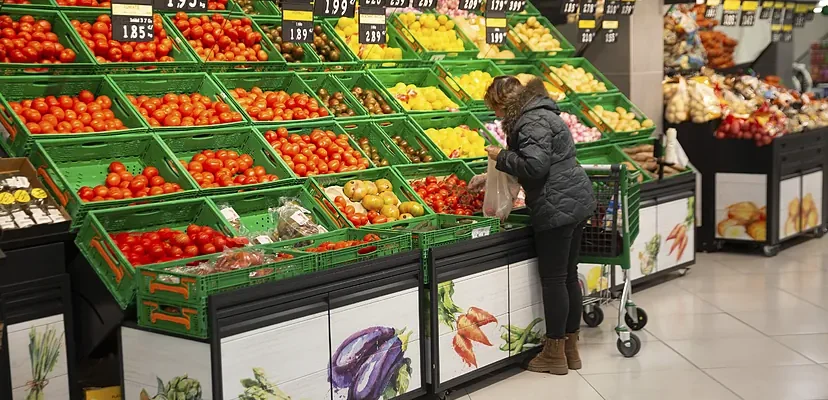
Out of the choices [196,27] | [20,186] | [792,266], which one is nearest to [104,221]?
[20,186]

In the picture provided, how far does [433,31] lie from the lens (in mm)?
7762

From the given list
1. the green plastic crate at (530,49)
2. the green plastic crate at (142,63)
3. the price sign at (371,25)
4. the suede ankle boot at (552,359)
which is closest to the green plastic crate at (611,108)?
the green plastic crate at (530,49)

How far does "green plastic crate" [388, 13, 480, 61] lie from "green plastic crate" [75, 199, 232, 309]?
2.88 metres

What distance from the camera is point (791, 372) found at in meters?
5.63

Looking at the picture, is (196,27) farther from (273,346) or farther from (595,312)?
(595,312)

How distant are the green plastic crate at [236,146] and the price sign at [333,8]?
0.86 meters

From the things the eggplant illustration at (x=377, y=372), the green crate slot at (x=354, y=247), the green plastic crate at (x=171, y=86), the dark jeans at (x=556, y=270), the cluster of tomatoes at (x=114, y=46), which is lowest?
the eggplant illustration at (x=377, y=372)

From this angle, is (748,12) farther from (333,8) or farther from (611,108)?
(333,8)

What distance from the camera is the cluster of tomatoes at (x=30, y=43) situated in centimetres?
502

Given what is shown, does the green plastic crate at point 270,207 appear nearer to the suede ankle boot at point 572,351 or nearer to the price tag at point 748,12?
the suede ankle boot at point 572,351

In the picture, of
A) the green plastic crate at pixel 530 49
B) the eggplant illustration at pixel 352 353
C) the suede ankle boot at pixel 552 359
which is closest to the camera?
the eggplant illustration at pixel 352 353

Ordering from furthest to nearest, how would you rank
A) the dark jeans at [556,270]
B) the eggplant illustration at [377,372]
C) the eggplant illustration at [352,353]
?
1. the dark jeans at [556,270]
2. the eggplant illustration at [377,372]
3. the eggplant illustration at [352,353]

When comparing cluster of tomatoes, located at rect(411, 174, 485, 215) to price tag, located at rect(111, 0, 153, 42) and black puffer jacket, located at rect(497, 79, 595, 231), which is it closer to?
black puffer jacket, located at rect(497, 79, 595, 231)

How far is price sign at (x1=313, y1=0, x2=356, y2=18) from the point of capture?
5.77m
